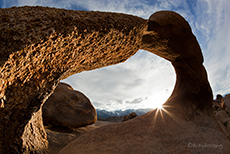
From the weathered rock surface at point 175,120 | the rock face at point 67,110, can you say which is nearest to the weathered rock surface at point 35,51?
the weathered rock surface at point 175,120

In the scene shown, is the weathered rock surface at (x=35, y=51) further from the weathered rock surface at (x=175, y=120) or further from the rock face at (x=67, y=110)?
the rock face at (x=67, y=110)

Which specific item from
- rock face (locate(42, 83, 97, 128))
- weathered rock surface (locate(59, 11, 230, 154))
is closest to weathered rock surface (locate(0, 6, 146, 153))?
weathered rock surface (locate(59, 11, 230, 154))

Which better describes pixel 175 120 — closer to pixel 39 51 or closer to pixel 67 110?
pixel 39 51

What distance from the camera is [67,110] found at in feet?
18.7

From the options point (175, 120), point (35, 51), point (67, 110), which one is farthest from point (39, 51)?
point (67, 110)

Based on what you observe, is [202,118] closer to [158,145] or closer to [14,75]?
[158,145]

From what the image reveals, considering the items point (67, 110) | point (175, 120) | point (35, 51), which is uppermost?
point (35, 51)

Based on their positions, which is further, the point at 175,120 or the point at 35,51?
the point at 175,120

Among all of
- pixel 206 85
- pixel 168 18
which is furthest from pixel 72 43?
pixel 206 85

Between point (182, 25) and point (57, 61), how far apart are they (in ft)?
12.7

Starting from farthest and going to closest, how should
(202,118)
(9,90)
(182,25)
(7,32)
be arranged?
(182,25)
(202,118)
(9,90)
(7,32)

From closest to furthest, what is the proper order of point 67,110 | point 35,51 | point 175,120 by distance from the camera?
point 35,51 < point 175,120 < point 67,110

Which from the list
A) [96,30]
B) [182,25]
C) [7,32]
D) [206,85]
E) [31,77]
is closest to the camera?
[7,32]

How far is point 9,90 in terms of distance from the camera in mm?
1730
